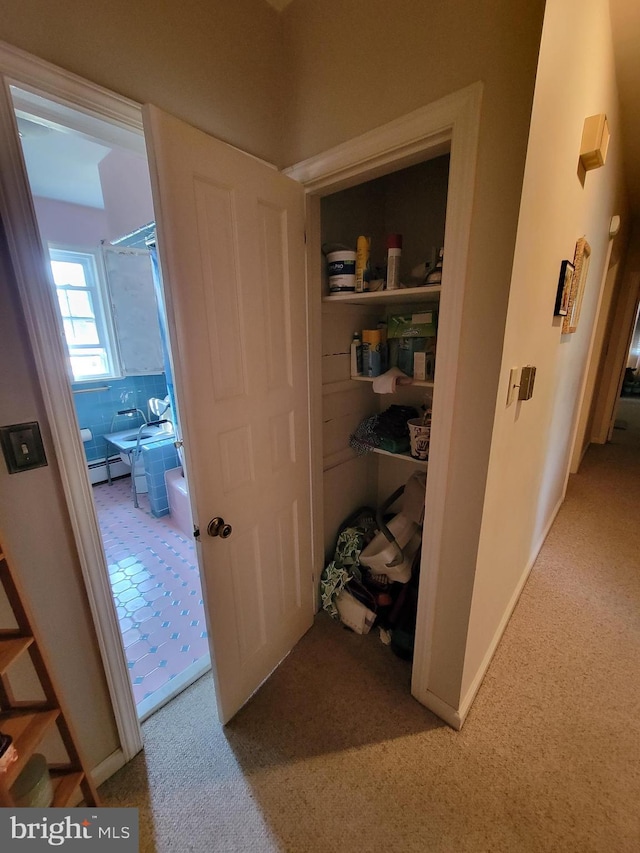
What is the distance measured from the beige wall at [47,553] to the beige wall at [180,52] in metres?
0.50

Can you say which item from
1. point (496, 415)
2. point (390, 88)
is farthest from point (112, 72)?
point (496, 415)

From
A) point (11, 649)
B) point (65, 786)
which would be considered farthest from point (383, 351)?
point (65, 786)

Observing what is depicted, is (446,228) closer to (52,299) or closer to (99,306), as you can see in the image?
(52,299)

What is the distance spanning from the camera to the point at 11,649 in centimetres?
79

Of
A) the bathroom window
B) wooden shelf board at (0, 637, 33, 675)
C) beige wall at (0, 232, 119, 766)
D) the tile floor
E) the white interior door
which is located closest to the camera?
wooden shelf board at (0, 637, 33, 675)

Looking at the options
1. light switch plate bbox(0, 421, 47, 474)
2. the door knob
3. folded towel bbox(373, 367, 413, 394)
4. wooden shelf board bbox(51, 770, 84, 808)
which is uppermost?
folded towel bbox(373, 367, 413, 394)

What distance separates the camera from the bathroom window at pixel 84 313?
362 centimetres

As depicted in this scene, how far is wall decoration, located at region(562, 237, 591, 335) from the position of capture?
1.67 m

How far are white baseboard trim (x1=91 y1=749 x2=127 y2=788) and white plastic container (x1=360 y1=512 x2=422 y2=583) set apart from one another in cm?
118

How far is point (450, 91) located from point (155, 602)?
2.63 m

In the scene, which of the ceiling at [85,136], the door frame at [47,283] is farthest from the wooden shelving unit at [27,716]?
the ceiling at [85,136]

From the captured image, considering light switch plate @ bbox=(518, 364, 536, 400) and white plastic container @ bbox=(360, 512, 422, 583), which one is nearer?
light switch plate @ bbox=(518, 364, 536, 400)

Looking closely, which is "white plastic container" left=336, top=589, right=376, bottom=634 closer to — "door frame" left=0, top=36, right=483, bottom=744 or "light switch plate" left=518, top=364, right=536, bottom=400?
"door frame" left=0, top=36, right=483, bottom=744

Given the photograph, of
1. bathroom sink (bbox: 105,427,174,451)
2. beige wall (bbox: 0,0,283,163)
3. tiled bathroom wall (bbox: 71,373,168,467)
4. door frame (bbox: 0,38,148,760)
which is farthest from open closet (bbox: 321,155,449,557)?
tiled bathroom wall (bbox: 71,373,168,467)
